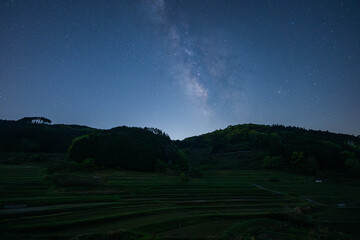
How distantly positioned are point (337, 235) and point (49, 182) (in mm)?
47103

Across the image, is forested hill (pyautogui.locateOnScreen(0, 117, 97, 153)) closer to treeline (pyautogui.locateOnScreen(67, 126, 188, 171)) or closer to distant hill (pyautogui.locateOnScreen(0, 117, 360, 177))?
distant hill (pyautogui.locateOnScreen(0, 117, 360, 177))

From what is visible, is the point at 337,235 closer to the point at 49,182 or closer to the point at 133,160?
the point at 49,182

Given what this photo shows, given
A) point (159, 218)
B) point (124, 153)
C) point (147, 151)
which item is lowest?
point (159, 218)

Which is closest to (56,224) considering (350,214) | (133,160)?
(350,214)

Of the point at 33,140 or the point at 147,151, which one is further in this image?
the point at 33,140

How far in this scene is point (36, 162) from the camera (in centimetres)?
6594

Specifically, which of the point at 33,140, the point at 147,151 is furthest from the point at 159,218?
the point at 33,140

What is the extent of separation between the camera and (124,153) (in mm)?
69188

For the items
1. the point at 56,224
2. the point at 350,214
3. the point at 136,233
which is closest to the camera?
the point at 136,233

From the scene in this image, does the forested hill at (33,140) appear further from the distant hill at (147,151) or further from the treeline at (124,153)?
the treeline at (124,153)

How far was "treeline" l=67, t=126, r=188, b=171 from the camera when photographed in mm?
65812

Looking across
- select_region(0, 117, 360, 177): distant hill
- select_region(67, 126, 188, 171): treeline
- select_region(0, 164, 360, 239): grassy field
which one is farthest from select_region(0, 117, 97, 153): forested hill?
select_region(0, 164, 360, 239): grassy field

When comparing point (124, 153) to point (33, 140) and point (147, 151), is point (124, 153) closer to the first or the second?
point (147, 151)

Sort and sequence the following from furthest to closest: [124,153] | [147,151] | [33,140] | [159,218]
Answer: [33,140] → [147,151] → [124,153] → [159,218]
